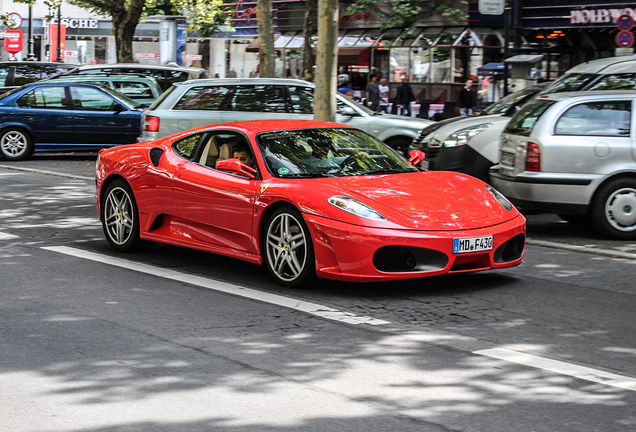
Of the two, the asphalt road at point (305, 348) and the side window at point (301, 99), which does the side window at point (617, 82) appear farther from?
the side window at point (301, 99)

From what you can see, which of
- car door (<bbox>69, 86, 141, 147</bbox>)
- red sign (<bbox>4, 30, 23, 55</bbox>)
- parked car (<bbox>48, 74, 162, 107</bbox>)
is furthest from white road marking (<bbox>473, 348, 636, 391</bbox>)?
red sign (<bbox>4, 30, 23, 55</bbox>)

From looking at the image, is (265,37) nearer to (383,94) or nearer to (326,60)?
(326,60)

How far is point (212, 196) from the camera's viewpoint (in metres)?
7.50

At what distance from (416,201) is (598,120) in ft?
12.1

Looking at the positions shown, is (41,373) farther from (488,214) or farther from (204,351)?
(488,214)

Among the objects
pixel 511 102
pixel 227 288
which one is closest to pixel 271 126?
pixel 227 288

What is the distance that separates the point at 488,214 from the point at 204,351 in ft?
8.80

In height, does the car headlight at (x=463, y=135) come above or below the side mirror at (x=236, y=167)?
above

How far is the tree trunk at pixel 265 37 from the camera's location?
63.7ft

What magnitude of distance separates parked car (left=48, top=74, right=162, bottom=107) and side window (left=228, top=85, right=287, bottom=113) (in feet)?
17.8

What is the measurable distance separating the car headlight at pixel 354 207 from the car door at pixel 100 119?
42.0 feet

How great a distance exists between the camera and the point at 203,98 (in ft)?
50.7

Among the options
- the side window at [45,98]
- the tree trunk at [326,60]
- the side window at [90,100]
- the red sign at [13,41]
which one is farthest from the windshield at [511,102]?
the red sign at [13,41]

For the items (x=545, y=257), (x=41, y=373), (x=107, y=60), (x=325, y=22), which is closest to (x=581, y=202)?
(x=545, y=257)
